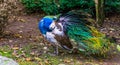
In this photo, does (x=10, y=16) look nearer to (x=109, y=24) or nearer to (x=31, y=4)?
(x=31, y=4)

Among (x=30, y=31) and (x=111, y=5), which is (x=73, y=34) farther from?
(x=111, y=5)

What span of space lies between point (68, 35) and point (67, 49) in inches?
9.2

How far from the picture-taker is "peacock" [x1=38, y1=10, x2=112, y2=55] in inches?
237

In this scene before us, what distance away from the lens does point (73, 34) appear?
20.2 ft

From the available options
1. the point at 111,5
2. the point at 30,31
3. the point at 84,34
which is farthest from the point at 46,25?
the point at 111,5

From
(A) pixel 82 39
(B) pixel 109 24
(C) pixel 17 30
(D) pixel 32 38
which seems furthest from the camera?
(B) pixel 109 24

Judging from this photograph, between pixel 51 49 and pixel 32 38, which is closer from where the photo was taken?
pixel 51 49

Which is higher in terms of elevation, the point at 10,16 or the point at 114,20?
the point at 10,16

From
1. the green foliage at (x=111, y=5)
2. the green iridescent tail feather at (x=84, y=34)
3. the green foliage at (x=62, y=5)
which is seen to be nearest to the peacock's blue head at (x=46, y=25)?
the green iridescent tail feather at (x=84, y=34)

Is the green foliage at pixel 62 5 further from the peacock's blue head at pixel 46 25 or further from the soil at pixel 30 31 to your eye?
the peacock's blue head at pixel 46 25

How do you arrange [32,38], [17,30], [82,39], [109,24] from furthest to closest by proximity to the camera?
[109,24] → [17,30] → [32,38] → [82,39]

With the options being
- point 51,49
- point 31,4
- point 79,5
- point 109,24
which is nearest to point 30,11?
point 31,4

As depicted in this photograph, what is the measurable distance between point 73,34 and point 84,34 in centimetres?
18

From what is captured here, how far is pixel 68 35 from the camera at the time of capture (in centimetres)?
614
